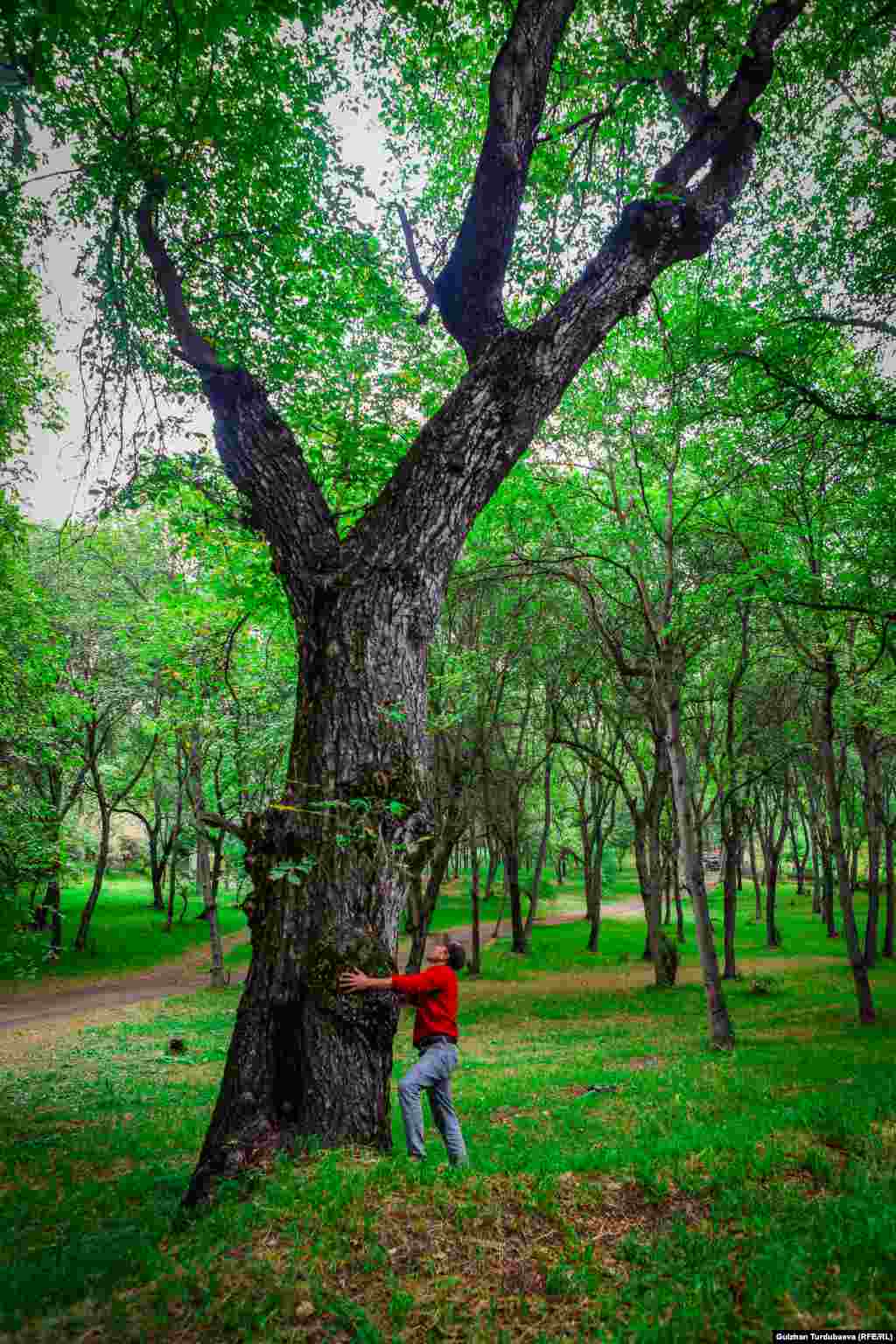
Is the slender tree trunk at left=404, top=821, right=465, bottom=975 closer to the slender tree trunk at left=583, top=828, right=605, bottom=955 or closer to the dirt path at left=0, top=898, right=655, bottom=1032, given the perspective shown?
the dirt path at left=0, top=898, right=655, bottom=1032

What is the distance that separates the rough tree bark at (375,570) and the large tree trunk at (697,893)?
9139 mm

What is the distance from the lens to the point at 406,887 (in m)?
4.74

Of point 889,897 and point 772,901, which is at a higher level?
point 889,897

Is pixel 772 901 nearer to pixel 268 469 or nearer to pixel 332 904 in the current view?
pixel 332 904

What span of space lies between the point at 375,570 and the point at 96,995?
24710 millimetres

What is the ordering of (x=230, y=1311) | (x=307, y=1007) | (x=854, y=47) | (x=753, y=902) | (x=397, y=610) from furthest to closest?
1. (x=753, y=902)
2. (x=854, y=47)
3. (x=397, y=610)
4. (x=307, y=1007)
5. (x=230, y=1311)

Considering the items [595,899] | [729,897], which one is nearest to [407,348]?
[729,897]

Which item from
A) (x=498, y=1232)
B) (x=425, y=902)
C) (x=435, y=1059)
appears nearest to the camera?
(x=498, y=1232)

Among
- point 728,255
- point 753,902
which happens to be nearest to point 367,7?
point 728,255

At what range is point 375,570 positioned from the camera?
4691mm

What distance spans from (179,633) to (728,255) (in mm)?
14501

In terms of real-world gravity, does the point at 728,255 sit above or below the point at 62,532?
above

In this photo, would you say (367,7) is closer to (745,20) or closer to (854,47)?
(745,20)

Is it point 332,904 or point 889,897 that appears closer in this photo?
point 332,904
